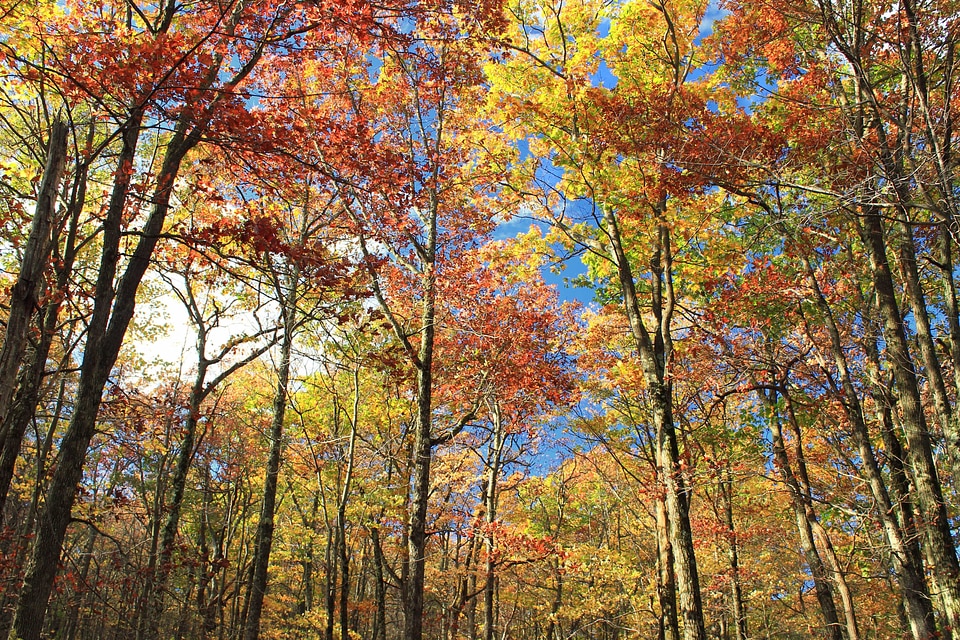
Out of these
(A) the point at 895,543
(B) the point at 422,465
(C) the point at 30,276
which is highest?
(C) the point at 30,276

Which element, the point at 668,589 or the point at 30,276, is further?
the point at 668,589

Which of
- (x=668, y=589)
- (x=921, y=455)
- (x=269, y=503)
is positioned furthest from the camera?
(x=269, y=503)

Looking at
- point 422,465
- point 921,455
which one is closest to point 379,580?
point 422,465

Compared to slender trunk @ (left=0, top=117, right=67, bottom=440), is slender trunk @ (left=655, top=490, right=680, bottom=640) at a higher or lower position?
lower

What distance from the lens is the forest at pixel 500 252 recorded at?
522cm

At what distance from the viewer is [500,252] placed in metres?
12.9

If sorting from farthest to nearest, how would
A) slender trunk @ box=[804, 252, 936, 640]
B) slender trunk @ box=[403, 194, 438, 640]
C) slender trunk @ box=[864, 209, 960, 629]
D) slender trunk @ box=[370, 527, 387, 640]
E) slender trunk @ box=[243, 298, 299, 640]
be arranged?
slender trunk @ box=[370, 527, 387, 640], slender trunk @ box=[243, 298, 299, 640], slender trunk @ box=[403, 194, 438, 640], slender trunk @ box=[804, 252, 936, 640], slender trunk @ box=[864, 209, 960, 629]

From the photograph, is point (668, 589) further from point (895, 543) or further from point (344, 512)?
point (344, 512)

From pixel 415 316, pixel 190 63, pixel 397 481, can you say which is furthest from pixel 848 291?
pixel 190 63

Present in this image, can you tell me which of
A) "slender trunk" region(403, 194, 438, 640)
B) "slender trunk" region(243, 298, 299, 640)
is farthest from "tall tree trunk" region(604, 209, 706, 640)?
"slender trunk" region(243, 298, 299, 640)

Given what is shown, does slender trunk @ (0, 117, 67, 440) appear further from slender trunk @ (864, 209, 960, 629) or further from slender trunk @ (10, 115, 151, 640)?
slender trunk @ (864, 209, 960, 629)

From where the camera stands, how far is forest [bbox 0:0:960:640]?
5.22 m

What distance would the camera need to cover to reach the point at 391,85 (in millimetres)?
10578

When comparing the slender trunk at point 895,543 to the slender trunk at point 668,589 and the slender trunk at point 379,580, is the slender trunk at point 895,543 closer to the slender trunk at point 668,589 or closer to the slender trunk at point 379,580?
the slender trunk at point 668,589
